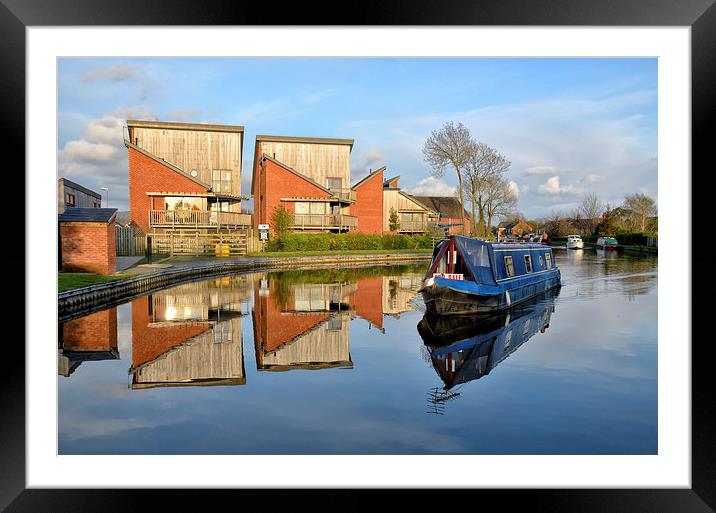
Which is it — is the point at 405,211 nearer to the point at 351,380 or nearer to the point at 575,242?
the point at 575,242

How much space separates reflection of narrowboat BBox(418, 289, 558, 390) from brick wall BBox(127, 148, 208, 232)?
21131 mm

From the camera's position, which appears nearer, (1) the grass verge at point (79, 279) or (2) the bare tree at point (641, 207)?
(1) the grass verge at point (79, 279)

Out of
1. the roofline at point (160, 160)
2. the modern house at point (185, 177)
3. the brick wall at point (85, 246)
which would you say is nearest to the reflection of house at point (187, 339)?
the brick wall at point (85, 246)

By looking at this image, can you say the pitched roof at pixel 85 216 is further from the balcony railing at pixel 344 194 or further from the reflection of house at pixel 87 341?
the balcony railing at pixel 344 194

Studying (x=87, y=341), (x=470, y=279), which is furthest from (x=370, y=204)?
(x=87, y=341)

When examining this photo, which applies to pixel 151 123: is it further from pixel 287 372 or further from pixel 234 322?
pixel 287 372

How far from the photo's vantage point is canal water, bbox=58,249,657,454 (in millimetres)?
5117

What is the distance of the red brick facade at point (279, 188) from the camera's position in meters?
32.0

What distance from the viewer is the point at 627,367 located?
7.96 meters

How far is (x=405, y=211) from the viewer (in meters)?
40.1

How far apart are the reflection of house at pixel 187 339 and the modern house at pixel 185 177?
1366 cm

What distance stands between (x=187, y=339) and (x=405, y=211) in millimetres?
31871

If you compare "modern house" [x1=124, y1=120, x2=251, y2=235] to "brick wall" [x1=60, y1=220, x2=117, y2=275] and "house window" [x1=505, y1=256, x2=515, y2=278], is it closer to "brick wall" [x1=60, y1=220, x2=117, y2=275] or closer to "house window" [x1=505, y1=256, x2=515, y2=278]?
"brick wall" [x1=60, y1=220, x2=117, y2=275]
